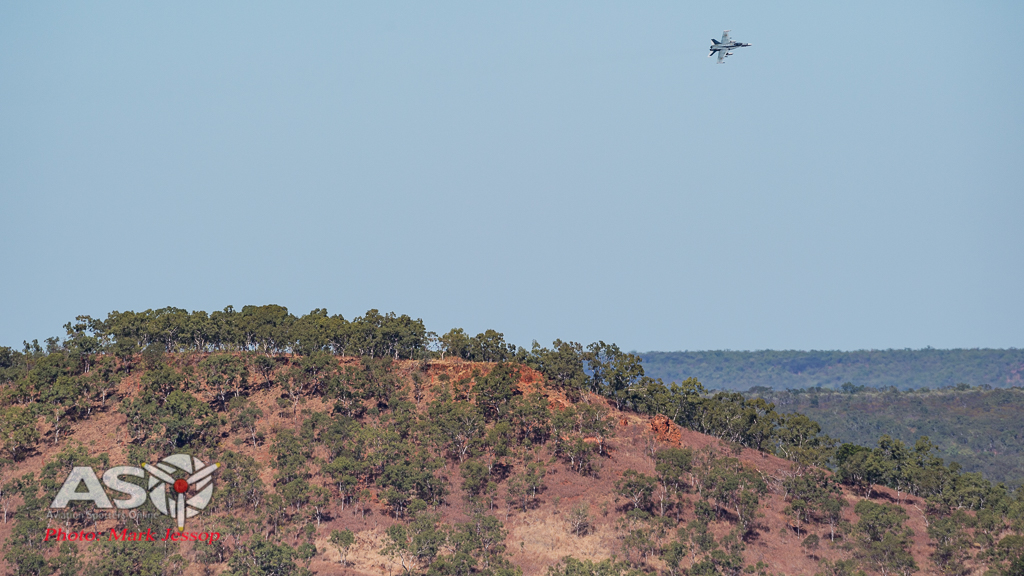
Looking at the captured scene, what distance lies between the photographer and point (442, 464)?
120 metres

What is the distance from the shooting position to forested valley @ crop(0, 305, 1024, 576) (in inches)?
4011

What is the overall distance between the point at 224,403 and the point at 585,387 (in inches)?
2079

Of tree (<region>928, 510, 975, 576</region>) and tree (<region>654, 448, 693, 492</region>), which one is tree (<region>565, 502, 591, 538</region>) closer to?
tree (<region>654, 448, 693, 492</region>)

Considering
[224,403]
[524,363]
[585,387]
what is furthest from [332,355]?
[585,387]

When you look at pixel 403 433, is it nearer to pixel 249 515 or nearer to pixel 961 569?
pixel 249 515

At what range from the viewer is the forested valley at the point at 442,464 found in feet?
334

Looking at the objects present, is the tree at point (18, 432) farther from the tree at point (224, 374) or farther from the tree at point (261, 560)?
the tree at point (261, 560)

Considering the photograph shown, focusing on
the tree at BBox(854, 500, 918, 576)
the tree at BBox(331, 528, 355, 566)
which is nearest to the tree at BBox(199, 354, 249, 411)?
the tree at BBox(331, 528, 355, 566)

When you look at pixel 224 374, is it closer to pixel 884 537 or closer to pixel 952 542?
pixel 884 537

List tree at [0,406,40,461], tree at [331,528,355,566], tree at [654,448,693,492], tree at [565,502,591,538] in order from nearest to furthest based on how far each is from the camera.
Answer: tree at [331,528,355,566]
tree at [565,502,591,538]
tree at [654,448,693,492]
tree at [0,406,40,461]

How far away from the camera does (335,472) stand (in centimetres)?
11488

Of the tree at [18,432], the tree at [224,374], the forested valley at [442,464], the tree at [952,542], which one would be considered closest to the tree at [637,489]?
the forested valley at [442,464]

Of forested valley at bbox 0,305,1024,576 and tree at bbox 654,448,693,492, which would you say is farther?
tree at bbox 654,448,693,492

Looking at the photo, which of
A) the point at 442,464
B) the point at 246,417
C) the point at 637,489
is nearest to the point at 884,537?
the point at 637,489
